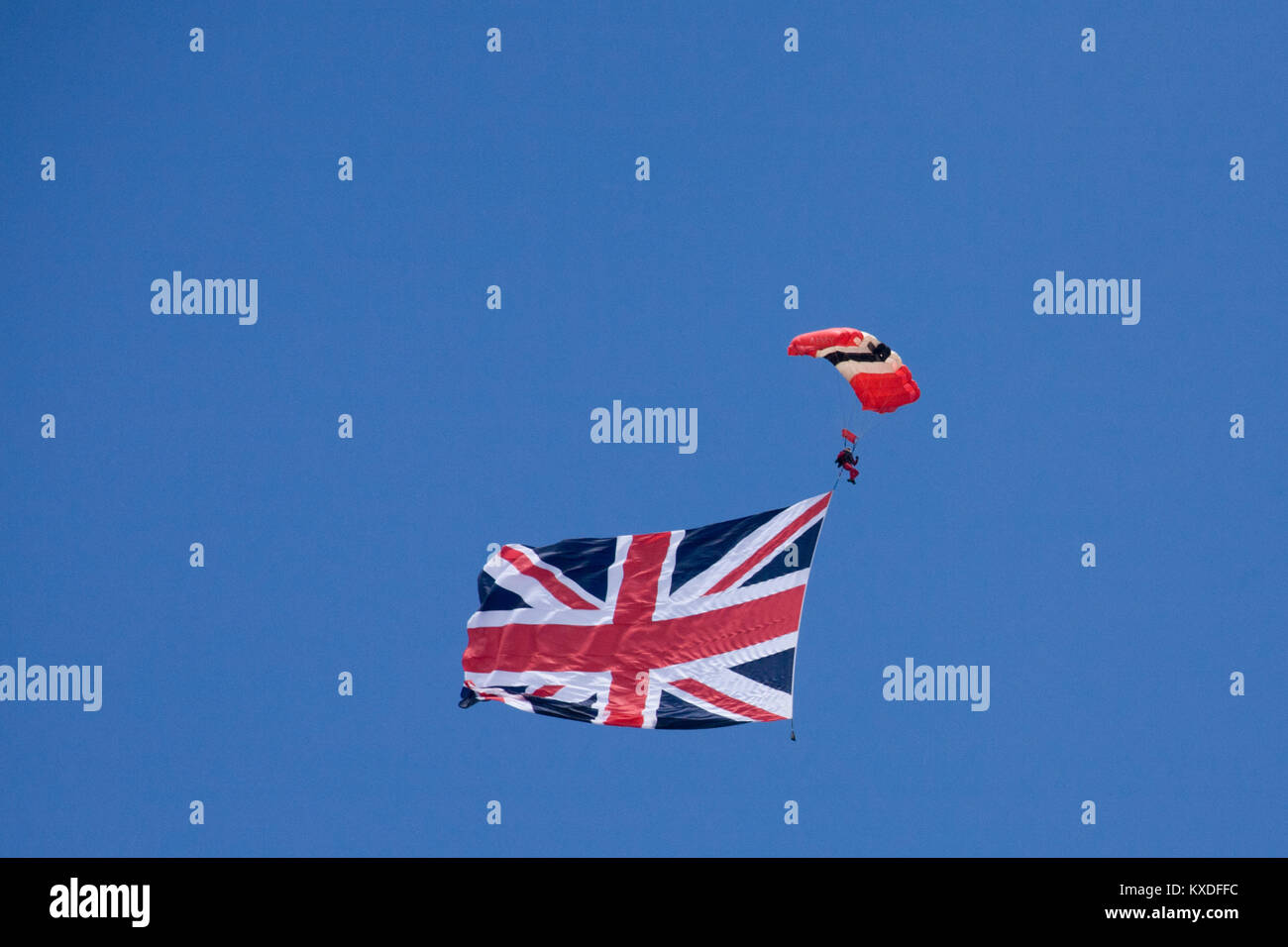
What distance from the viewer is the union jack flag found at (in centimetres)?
2841

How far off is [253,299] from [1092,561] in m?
19.8

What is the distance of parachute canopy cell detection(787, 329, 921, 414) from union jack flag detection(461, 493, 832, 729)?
84.7 inches

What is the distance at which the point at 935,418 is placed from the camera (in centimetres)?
3434

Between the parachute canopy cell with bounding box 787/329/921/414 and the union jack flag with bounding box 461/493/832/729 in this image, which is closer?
the parachute canopy cell with bounding box 787/329/921/414

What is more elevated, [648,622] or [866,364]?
[866,364]

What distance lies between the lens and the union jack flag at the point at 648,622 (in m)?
28.4

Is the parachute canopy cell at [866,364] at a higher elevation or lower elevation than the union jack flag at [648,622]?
higher

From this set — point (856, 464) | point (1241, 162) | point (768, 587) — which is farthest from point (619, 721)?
point (1241, 162)

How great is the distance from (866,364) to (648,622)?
6093mm

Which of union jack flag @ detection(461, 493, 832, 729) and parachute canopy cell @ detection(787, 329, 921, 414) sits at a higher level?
parachute canopy cell @ detection(787, 329, 921, 414)

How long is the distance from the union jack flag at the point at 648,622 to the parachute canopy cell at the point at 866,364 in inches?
84.7

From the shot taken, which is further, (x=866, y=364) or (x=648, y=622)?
(x=648, y=622)

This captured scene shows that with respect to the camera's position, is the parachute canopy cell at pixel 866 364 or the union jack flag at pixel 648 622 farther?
the union jack flag at pixel 648 622

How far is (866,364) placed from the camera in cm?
2764
